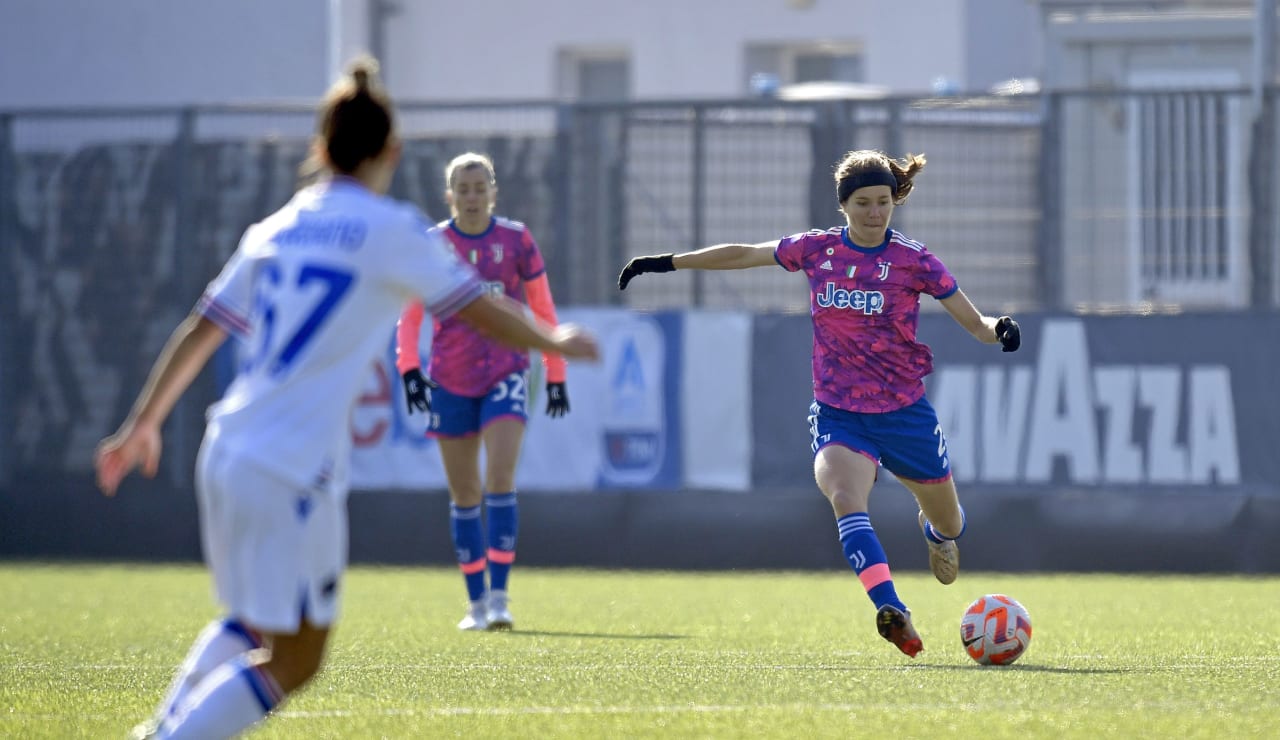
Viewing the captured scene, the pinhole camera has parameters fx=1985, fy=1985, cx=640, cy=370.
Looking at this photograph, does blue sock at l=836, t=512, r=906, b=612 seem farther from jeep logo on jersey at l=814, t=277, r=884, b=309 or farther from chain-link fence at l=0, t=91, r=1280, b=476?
chain-link fence at l=0, t=91, r=1280, b=476

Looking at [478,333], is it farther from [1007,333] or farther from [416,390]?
[1007,333]

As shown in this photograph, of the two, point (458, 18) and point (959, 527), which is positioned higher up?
point (458, 18)

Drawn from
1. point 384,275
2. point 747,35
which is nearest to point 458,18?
point 747,35

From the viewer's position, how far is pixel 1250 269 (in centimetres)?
1348

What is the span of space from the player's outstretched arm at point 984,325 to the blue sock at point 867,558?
2.73 feet

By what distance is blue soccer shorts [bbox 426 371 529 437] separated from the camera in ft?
31.4

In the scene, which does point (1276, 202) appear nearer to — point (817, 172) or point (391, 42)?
point (817, 172)

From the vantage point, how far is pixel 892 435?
7.87m

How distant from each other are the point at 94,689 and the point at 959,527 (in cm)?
359

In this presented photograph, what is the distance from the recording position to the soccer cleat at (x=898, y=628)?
7023mm

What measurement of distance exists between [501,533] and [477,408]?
62 centimetres

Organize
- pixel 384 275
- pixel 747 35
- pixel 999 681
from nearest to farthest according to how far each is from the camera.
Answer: pixel 384 275, pixel 999 681, pixel 747 35

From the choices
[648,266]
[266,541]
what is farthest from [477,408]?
[266,541]

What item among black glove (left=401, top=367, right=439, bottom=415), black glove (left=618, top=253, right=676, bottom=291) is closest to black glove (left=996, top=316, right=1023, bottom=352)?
black glove (left=618, top=253, right=676, bottom=291)
